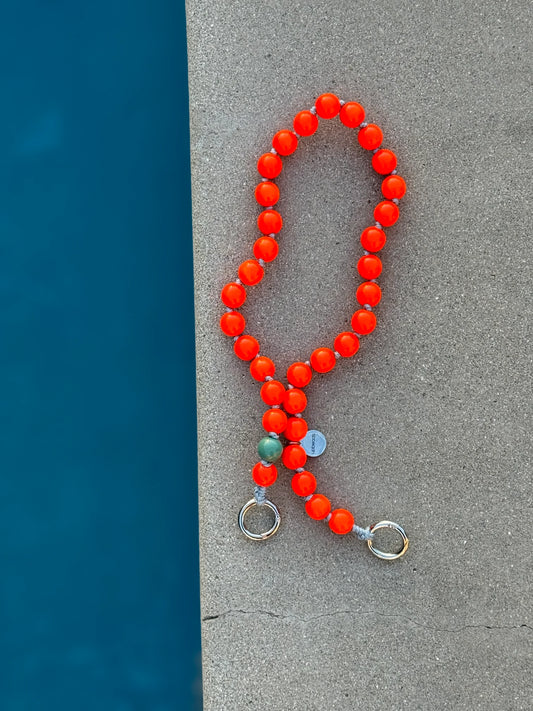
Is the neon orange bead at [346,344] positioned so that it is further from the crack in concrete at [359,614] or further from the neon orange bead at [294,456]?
the crack in concrete at [359,614]

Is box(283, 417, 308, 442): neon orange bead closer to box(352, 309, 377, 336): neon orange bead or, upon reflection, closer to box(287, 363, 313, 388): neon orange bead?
box(287, 363, 313, 388): neon orange bead

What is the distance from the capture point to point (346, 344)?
1.26 m

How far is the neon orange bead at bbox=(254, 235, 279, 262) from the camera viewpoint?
125 cm

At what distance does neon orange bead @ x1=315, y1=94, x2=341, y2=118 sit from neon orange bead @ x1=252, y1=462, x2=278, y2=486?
787mm

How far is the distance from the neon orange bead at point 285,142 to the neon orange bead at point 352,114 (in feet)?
0.38

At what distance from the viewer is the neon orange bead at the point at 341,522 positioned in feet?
4.13

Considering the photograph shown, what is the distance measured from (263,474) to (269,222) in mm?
558

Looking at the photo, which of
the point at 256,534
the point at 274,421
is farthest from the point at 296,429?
the point at 256,534

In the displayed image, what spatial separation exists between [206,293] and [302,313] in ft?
0.75

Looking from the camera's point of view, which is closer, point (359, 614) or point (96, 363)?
point (359, 614)

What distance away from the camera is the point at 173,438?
4.88 feet

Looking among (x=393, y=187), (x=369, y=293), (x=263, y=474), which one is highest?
(x=393, y=187)

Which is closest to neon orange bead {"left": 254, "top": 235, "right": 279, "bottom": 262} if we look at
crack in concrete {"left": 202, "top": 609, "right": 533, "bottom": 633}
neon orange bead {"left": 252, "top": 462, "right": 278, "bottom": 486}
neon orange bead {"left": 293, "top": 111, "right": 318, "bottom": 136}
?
neon orange bead {"left": 293, "top": 111, "right": 318, "bottom": 136}

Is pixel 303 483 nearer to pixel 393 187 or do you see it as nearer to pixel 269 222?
pixel 269 222
